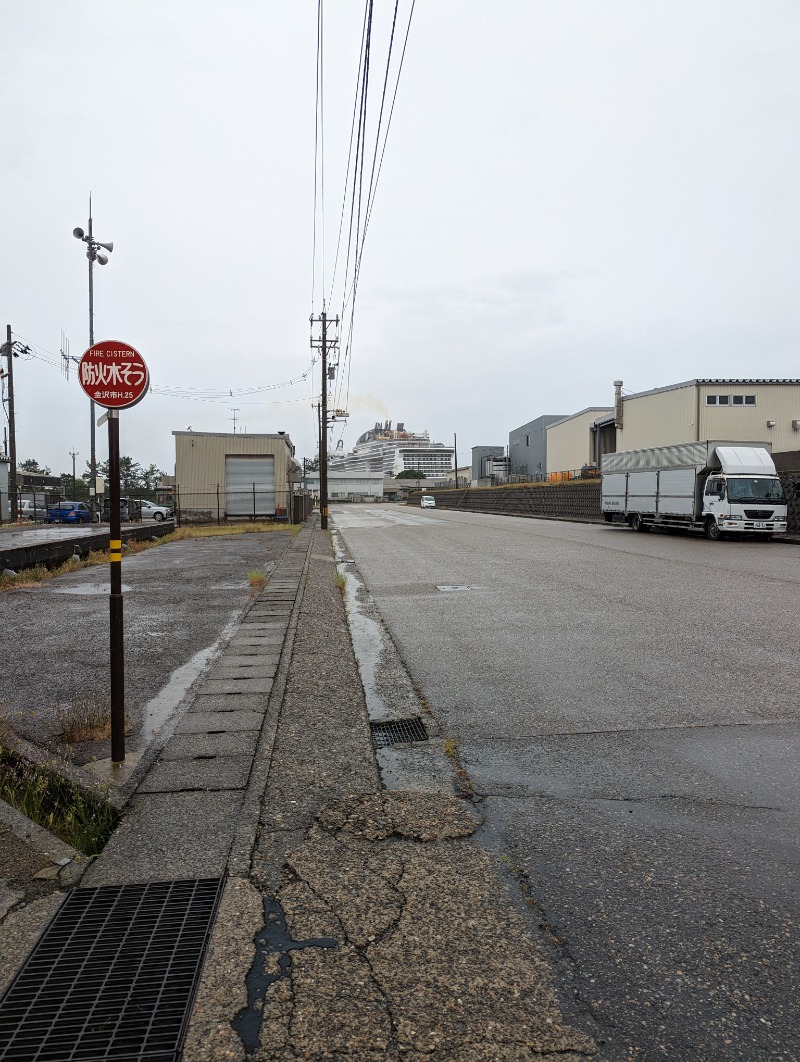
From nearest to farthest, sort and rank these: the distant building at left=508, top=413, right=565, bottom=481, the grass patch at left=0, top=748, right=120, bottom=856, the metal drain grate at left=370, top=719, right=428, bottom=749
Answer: the grass patch at left=0, top=748, right=120, bottom=856
the metal drain grate at left=370, top=719, right=428, bottom=749
the distant building at left=508, top=413, right=565, bottom=481

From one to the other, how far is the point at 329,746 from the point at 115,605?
1621 mm

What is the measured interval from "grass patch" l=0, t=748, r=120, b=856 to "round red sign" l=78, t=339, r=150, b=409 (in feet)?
7.37

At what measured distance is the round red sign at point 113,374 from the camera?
4.65m

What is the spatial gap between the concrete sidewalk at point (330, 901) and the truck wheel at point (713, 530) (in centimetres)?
2154

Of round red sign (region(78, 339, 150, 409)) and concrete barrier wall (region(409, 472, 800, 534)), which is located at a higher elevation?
round red sign (region(78, 339, 150, 409))

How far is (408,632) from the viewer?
9188mm

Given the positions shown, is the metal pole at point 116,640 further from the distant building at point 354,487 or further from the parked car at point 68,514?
the distant building at point 354,487

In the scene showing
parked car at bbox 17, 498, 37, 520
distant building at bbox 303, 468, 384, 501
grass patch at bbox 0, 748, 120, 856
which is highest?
distant building at bbox 303, 468, 384, 501

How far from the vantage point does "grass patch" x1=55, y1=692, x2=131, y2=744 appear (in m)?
5.27

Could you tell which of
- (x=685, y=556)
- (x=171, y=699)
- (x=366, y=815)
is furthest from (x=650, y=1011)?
(x=685, y=556)

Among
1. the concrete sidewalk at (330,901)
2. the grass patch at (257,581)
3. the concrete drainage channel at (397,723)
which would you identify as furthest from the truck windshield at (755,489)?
the concrete sidewalk at (330,901)

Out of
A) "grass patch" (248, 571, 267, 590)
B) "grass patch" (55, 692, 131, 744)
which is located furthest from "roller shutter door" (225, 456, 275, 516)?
"grass patch" (55, 692, 131, 744)

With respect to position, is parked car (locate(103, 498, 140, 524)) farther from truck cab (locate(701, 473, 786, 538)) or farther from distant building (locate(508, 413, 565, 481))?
distant building (locate(508, 413, 565, 481))

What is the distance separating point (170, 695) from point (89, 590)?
25.4 feet
